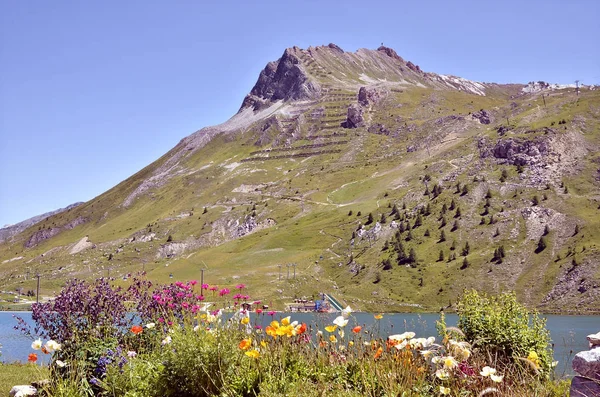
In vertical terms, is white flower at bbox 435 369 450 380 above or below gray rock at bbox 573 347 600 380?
above

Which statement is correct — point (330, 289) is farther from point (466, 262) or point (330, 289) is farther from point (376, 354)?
point (376, 354)

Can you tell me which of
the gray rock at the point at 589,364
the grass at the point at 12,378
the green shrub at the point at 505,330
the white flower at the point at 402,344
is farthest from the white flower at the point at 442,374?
the grass at the point at 12,378

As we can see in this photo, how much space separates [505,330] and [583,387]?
4.45 meters

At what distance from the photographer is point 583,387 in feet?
28.3

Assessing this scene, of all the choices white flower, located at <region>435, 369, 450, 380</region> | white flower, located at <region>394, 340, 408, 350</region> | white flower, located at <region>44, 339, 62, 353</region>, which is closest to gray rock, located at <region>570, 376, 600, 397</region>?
white flower, located at <region>435, 369, 450, 380</region>

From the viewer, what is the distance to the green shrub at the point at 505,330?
12736 mm

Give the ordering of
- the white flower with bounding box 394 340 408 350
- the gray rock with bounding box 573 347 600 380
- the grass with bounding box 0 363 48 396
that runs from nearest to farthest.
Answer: the gray rock with bounding box 573 347 600 380, the white flower with bounding box 394 340 408 350, the grass with bounding box 0 363 48 396

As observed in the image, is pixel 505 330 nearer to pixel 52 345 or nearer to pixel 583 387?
pixel 583 387

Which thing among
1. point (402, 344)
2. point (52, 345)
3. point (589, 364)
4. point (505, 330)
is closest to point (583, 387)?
point (589, 364)

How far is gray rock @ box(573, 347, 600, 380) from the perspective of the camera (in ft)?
28.3

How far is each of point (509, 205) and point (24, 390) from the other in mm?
206809

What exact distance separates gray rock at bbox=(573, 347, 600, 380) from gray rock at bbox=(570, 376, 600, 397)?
0.34 feet

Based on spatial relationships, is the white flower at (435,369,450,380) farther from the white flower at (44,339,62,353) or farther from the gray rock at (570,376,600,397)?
the white flower at (44,339,62,353)

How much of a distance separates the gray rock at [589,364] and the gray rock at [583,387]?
0.10m
